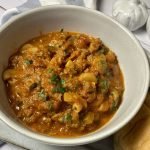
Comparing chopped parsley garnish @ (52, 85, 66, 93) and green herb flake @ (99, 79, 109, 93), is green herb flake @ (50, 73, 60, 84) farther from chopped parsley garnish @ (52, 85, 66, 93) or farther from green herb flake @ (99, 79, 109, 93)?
green herb flake @ (99, 79, 109, 93)

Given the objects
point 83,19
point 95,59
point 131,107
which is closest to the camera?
Result: point 131,107

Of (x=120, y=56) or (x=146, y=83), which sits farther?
(x=120, y=56)

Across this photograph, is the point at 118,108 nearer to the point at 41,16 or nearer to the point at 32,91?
the point at 32,91

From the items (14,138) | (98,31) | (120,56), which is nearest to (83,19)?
(98,31)

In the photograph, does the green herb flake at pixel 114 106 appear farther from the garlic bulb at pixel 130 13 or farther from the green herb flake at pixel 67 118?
the garlic bulb at pixel 130 13

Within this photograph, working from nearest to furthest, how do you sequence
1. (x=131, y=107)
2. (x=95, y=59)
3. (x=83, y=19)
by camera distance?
(x=131, y=107)
(x=95, y=59)
(x=83, y=19)

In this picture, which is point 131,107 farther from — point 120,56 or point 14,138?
point 14,138

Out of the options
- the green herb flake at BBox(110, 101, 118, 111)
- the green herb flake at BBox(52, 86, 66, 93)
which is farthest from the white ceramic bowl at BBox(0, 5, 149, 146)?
the green herb flake at BBox(52, 86, 66, 93)

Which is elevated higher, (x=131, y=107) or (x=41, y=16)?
(x=41, y=16)
